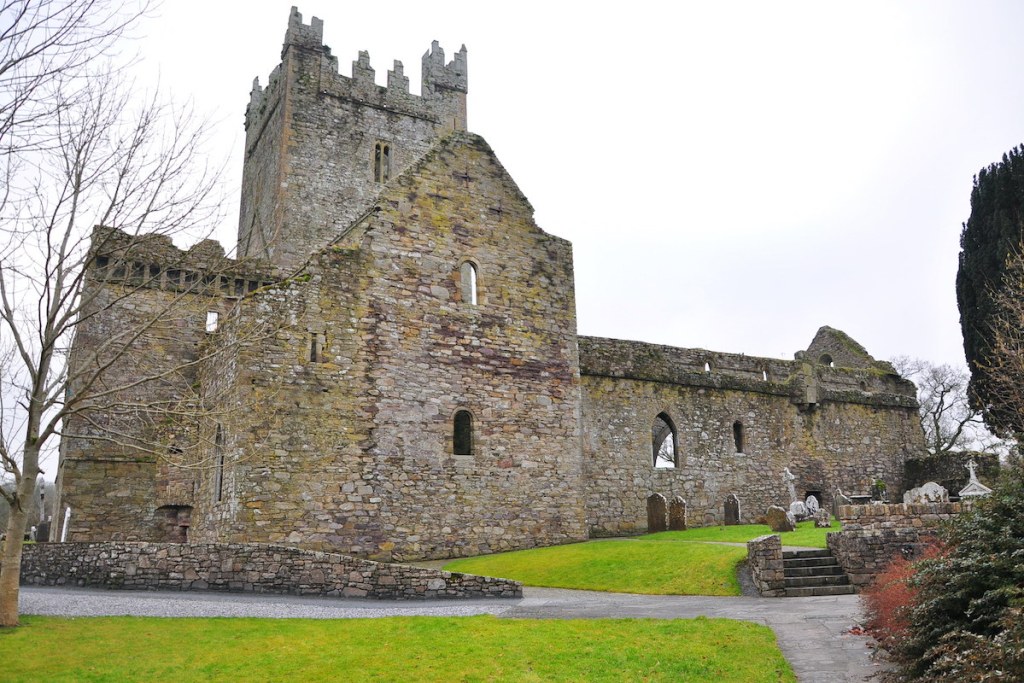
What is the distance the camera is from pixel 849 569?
1413 centimetres

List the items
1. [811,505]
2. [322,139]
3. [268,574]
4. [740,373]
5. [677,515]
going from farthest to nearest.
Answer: [322,139] → [740,373] → [811,505] → [677,515] → [268,574]

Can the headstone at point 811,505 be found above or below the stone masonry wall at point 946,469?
below

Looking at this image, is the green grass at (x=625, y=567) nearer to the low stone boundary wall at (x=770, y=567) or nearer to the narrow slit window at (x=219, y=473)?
the low stone boundary wall at (x=770, y=567)

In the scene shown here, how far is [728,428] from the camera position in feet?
84.0

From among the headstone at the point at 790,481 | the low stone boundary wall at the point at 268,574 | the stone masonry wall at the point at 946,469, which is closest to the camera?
the low stone boundary wall at the point at 268,574

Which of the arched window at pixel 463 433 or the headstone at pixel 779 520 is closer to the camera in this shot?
the arched window at pixel 463 433

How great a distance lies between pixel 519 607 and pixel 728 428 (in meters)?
14.6

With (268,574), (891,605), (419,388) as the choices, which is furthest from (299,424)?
(891,605)

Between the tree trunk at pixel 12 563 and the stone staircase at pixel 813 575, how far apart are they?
12052mm

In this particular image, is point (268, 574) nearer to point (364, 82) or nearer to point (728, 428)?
point (728, 428)

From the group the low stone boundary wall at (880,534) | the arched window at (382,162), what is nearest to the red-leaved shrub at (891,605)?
the low stone boundary wall at (880,534)

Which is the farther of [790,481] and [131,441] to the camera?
[790,481]

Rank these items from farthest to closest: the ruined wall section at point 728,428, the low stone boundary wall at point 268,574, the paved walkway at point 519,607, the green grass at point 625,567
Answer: the ruined wall section at point 728,428, the green grass at point 625,567, the low stone boundary wall at point 268,574, the paved walkway at point 519,607

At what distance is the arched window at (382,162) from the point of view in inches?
1395
